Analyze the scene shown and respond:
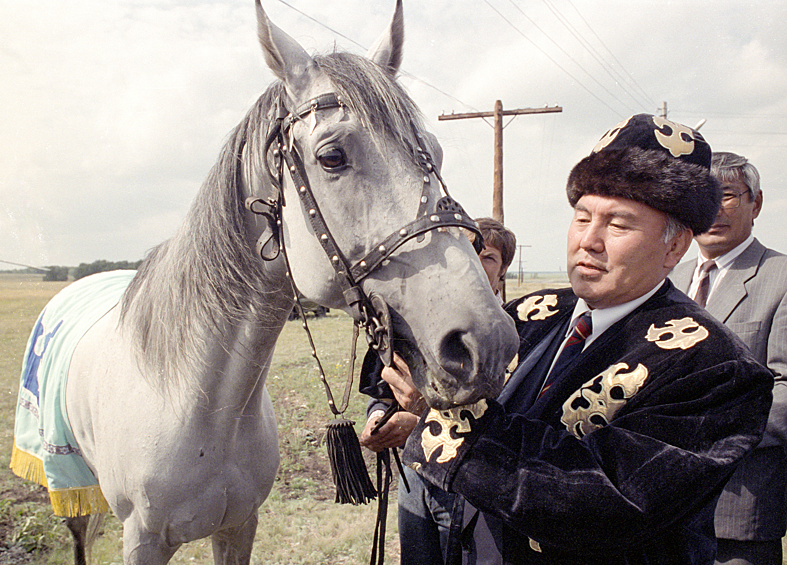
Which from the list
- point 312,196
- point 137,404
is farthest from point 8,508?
point 312,196

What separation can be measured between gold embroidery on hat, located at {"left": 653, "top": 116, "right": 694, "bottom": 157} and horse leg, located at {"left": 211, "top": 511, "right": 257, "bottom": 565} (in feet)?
7.69

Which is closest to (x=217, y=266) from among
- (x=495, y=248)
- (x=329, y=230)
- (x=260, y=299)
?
(x=260, y=299)

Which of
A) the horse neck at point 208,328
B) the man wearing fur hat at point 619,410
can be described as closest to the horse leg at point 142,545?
the horse neck at point 208,328

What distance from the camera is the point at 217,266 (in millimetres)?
1787

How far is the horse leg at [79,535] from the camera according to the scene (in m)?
3.21

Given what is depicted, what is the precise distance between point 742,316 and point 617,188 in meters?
1.86

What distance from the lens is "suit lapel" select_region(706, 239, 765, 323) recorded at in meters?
2.71

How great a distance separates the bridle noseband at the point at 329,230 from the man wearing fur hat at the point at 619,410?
0.75 feet

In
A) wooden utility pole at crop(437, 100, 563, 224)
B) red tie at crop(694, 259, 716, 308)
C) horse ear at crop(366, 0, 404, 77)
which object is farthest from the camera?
wooden utility pole at crop(437, 100, 563, 224)

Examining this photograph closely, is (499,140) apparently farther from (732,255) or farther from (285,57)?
(285,57)

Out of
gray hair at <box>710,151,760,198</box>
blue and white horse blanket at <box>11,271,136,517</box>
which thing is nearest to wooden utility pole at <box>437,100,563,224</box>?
gray hair at <box>710,151,760,198</box>

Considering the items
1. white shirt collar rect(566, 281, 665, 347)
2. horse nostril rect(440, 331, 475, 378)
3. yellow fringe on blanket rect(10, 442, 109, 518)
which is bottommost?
yellow fringe on blanket rect(10, 442, 109, 518)

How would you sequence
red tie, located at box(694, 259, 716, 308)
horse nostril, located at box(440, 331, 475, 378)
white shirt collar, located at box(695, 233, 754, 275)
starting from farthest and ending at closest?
red tie, located at box(694, 259, 716, 308) < white shirt collar, located at box(695, 233, 754, 275) < horse nostril, located at box(440, 331, 475, 378)

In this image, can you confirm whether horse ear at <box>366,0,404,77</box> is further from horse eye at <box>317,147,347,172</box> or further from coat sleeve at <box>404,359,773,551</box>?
coat sleeve at <box>404,359,773,551</box>
